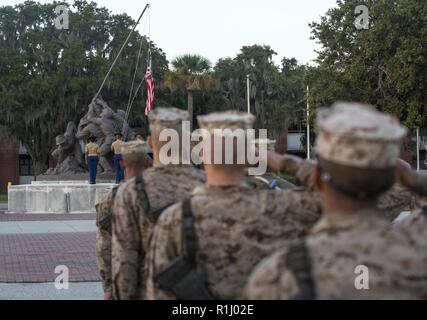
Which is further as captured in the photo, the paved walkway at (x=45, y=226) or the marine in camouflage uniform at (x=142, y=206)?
the paved walkway at (x=45, y=226)

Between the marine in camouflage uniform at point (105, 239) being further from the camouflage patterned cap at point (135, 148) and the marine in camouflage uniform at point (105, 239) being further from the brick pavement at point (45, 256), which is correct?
the brick pavement at point (45, 256)

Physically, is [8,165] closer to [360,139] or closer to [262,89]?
[262,89]

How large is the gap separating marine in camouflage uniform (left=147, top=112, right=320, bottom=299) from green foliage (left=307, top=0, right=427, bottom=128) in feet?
99.7

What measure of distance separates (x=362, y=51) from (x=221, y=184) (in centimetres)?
3205

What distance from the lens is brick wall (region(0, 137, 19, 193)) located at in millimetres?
53250

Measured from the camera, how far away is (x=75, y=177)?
84.2 feet

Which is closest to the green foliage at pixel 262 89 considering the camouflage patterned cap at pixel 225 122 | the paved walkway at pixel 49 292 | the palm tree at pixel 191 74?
the palm tree at pixel 191 74

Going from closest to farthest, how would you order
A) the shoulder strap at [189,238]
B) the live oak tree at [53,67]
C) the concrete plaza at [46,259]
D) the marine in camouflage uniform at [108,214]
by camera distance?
the shoulder strap at [189,238], the marine in camouflage uniform at [108,214], the concrete plaza at [46,259], the live oak tree at [53,67]

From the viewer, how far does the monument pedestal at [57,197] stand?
23.9 metres

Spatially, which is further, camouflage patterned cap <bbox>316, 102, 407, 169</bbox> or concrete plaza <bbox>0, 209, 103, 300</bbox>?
concrete plaza <bbox>0, 209, 103, 300</bbox>

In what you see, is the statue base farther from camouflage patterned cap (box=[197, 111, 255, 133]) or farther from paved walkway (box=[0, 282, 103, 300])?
camouflage patterned cap (box=[197, 111, 255, 133])

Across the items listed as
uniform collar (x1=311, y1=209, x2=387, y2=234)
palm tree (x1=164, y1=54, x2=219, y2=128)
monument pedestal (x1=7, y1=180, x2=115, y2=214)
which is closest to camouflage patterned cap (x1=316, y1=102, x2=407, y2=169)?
uniform collar (x1=311, y1=209, x2=387, y2=234)

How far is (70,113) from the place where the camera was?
43312mm

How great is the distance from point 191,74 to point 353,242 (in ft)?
123
